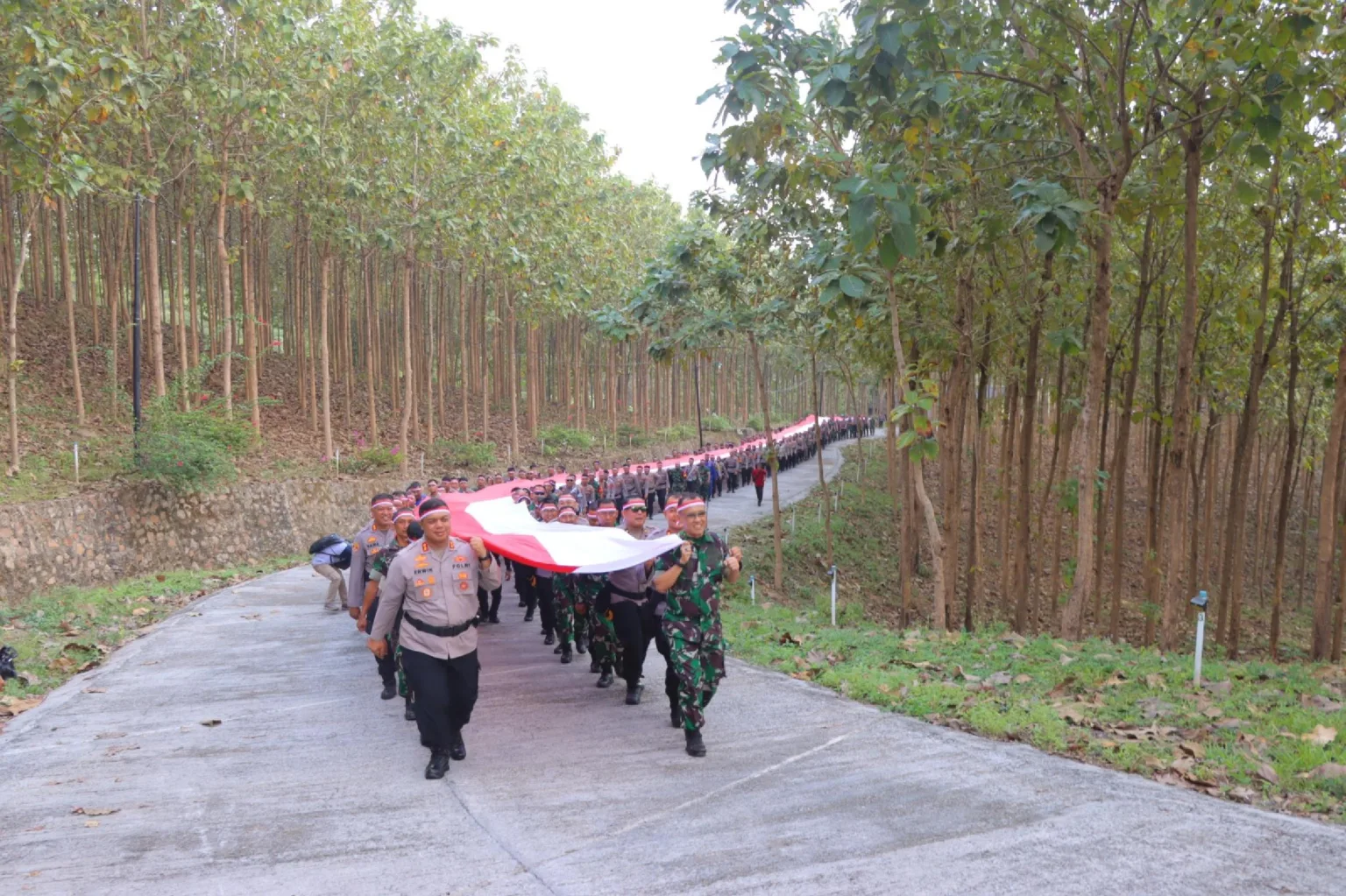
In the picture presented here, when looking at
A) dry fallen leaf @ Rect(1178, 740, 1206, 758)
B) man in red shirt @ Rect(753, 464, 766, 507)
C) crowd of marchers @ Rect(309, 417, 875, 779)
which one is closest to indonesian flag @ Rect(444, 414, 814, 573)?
crowd of marchers @ Rect(309, 417, 875, 779)

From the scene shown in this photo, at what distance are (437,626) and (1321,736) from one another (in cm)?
584

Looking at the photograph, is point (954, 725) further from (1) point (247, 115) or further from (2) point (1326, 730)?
(1) point (247, 115)

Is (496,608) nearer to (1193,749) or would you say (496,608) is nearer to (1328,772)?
(1193,749)

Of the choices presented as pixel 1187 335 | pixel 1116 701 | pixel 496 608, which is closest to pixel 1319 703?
pixel 1116 701

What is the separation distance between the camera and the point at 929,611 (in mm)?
19078

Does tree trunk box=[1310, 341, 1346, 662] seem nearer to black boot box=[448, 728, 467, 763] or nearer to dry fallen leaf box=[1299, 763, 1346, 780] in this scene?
dry fallen leaf box=[1299, 763, 1346, 780]

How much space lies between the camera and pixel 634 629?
26.1 feet

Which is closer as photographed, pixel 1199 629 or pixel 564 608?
pixel 1199 629

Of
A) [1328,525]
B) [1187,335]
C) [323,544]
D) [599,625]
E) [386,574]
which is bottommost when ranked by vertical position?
[599,625]

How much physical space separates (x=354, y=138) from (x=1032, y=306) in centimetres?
1578

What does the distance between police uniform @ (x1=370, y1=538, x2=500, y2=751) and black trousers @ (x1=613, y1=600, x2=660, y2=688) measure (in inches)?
71.8

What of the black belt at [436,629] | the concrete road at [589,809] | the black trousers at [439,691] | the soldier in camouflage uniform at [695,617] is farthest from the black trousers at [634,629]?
the black belt at [436,629]

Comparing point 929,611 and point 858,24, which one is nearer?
point 858,24

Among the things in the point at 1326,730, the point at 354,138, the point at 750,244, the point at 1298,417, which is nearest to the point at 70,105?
the point at 354,138
